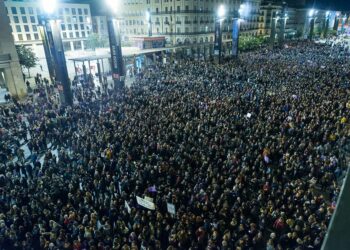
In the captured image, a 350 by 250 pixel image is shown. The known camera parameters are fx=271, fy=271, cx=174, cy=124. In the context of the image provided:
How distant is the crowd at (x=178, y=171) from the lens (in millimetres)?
9203

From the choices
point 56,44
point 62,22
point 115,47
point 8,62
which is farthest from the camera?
point 62,22

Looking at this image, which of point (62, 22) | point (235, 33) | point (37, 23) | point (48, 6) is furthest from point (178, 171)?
point (62, 22)

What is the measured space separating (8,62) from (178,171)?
87.7 feet

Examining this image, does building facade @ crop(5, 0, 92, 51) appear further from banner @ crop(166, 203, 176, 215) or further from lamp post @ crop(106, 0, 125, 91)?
banner @ crop(166, 203, 176, 215)

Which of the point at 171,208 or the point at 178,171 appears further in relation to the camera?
Result: the point at 178,171

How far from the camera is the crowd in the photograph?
9203 millimetres

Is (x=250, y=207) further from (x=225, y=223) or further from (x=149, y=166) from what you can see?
(x=149, y=166)

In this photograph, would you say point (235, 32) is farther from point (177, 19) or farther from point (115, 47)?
point (177, 19)

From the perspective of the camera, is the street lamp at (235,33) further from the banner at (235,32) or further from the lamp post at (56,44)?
the lamp post at (56,44)

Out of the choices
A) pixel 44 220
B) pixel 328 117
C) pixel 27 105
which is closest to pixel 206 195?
pixel 44 220

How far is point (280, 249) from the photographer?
826cm

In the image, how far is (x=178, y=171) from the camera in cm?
1235

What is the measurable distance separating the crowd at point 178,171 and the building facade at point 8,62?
33.4 ft

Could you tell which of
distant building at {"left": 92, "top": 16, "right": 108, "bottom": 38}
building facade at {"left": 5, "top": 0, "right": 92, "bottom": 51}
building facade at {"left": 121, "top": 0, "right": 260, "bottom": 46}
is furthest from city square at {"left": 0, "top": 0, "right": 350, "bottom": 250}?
distant building at {"left": 92, "top": 16, "right": 108, "bottom": 38}
